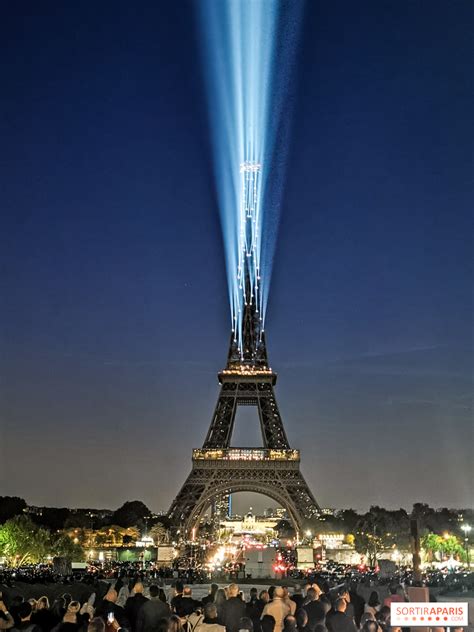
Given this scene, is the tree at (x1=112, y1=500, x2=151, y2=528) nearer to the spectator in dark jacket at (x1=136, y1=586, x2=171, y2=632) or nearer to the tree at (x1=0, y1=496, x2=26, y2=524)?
the tree at (x1=0, y1=496, x2=26, y2=524)

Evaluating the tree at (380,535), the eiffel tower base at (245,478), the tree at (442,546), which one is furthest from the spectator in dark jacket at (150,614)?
the tree at (380,535)

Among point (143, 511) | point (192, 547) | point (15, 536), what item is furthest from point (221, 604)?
point (143, 511)

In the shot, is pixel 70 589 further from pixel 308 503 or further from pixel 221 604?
pixel 308 503

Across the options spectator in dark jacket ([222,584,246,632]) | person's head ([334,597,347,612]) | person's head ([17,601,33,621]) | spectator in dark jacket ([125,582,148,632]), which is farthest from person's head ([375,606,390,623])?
person's head ([17,601,33,621])

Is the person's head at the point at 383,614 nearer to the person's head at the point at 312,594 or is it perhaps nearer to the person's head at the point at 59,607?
the person's head at the point at 312,594

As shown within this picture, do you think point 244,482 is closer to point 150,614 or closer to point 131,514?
point 131,514

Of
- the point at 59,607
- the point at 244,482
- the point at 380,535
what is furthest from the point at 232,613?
the point at 380,535
